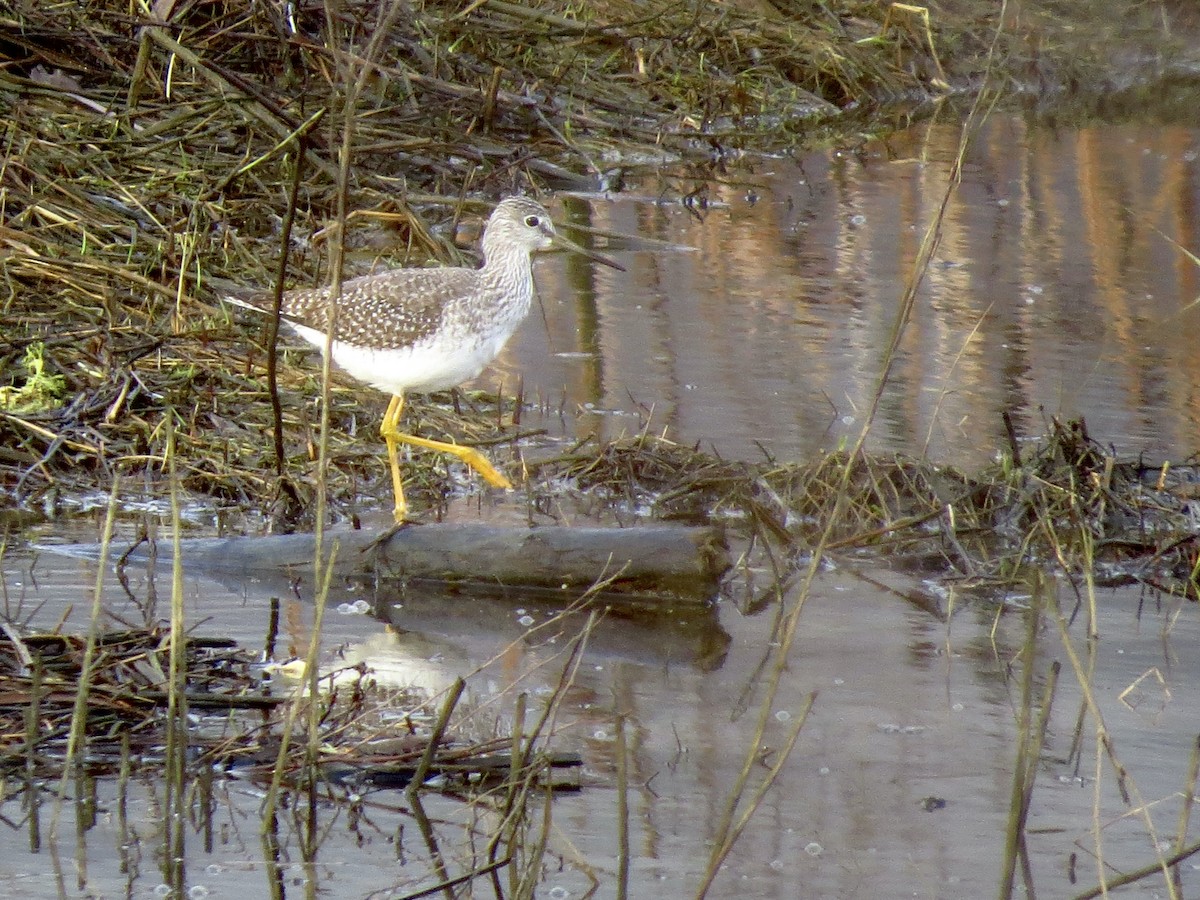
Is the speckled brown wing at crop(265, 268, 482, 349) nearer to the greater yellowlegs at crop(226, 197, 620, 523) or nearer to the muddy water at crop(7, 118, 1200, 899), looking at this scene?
the greater yellowlegs at crop(226, 197, 620, 523)

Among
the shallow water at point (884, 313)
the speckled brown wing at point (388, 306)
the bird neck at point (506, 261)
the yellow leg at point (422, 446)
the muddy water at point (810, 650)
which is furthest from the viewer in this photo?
the shallow water at point (884, 313)

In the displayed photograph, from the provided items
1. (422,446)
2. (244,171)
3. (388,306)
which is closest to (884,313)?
(244,171)

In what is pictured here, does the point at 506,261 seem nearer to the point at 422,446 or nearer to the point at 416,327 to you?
the point at 416,327

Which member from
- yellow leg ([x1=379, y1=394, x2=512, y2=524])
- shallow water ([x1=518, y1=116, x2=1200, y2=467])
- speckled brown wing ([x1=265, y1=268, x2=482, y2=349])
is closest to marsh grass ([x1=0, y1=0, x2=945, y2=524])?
yellow leg ([x1=379, y1=394, x2=512, y2=524])

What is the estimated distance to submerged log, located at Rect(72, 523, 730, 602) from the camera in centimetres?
566

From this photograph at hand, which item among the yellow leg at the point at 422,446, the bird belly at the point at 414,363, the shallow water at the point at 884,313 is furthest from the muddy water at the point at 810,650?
the bird belly at the point at 414,363

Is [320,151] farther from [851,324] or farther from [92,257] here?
[851,324]

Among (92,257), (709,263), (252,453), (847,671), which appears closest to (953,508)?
(847,671)

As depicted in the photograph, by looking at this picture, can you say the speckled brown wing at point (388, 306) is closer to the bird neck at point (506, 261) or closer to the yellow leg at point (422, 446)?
the bird neck at point (506, 261)

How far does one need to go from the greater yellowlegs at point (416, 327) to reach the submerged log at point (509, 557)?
716 millimetres

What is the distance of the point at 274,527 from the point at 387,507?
1.94ft

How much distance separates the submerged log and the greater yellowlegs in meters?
0.72

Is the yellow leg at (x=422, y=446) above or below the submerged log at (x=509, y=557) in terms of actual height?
above

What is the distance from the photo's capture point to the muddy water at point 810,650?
3.96 m
